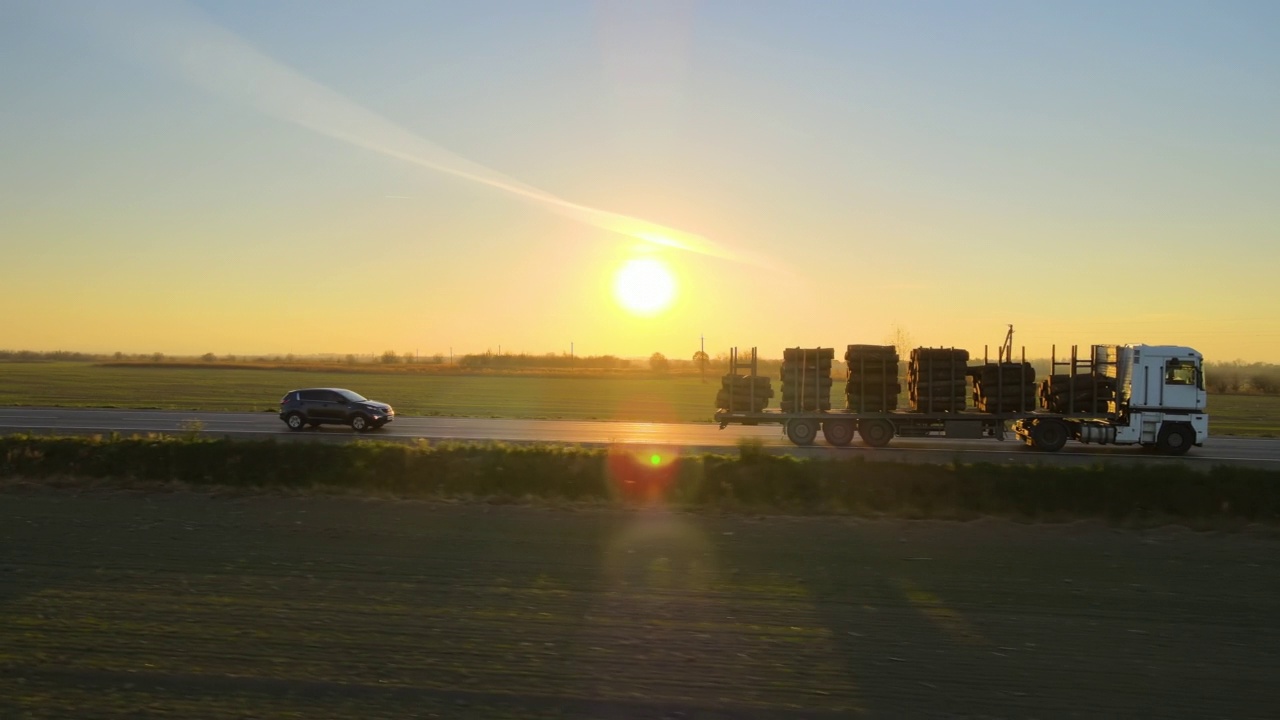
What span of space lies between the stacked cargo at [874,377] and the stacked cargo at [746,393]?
8.68ft

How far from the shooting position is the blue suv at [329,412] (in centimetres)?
3381

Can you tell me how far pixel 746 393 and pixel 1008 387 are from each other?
7766 mm

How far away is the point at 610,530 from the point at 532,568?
2.47 metres

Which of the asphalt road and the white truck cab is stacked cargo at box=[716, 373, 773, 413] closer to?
the asphalt road

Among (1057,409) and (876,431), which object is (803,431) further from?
(1057,409)

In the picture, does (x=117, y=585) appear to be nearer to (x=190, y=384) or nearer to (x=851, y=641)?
(x=851, y=641)

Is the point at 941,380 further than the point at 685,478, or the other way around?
the point at 941,380

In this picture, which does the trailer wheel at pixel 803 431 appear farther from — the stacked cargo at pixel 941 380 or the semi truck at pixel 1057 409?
the stacked cargo at pixel 941 380

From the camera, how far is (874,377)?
28.3 m

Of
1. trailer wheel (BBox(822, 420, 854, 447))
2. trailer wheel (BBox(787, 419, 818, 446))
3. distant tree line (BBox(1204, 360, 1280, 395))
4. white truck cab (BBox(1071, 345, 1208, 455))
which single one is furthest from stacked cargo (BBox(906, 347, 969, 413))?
distant tree line (BBox(1204, 360, 1280, 395))

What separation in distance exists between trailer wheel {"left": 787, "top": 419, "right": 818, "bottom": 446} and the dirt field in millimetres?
15846

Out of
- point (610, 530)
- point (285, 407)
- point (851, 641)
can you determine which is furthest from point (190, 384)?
Result: point (851, 641)

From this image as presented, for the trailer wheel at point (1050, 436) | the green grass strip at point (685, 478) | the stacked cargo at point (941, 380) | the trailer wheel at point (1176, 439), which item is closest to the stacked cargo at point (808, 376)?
the stacked cargo at point (941, 380)

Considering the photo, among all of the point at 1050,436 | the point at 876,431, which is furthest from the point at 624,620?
the point at 1050,436
